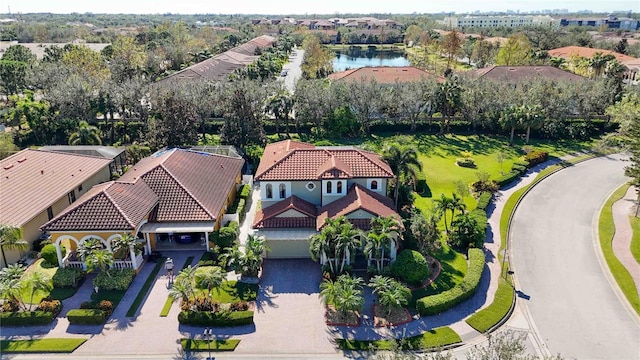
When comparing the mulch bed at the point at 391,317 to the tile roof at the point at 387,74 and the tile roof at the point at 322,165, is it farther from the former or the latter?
the tile roof at the point at 387,74

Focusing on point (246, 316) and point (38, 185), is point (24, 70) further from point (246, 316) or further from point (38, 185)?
point (246, 316)

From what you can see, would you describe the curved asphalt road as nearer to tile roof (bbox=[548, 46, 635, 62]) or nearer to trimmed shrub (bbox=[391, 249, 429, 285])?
trimmed shrub (bbox=[391, 249, 429, 285])

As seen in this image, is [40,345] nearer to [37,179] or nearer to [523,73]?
[37,179]

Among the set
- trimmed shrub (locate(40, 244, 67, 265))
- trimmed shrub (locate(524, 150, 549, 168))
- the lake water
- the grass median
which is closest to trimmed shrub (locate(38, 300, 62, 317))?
the grass median

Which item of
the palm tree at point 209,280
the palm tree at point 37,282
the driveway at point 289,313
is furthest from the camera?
the palm tree at point 209,280

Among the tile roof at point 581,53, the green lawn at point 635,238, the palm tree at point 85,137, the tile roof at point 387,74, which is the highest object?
the tile roof at point 581,53

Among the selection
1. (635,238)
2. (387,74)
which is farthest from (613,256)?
(387,74)

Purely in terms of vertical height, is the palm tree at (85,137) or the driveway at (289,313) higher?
the palm tree at (85,137)

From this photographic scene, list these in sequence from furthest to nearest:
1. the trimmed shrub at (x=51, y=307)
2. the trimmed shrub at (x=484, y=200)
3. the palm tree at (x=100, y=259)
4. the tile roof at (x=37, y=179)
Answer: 1. the trimmed shrub at (x=484, y=200)
2. the tile roof at (x=37, y=179)
3. the palm tree at (x=100, y=259)
4. the trimmed shrub at (x=51, y=307)

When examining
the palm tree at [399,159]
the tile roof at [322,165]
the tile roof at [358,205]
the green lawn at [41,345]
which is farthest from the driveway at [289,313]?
the palm tree at [399,159]
